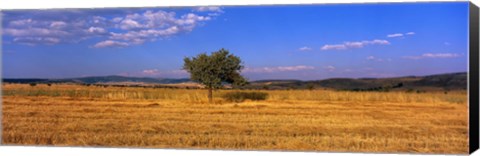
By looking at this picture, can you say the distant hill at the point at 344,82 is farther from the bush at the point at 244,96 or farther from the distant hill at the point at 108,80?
the bush at the point at 244,96

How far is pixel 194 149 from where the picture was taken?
16.4 metres

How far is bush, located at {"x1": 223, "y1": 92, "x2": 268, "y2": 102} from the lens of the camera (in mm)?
16975

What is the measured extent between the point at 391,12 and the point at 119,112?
6198mm

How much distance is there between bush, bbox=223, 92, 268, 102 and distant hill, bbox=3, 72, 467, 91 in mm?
227

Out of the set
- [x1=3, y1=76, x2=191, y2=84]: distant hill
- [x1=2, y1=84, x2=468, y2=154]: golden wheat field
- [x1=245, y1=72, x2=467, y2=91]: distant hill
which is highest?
[x1=3, y1=76, x2=191, y2=84]: distant hill

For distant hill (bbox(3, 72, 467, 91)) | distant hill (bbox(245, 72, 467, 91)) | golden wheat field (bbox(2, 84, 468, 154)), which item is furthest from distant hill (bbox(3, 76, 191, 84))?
distant hill (bbox(245, 72, 467, 91))

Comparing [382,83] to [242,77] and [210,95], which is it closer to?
[242,77]

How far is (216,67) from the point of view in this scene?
1705 centimetres

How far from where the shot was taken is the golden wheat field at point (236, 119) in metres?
15.8

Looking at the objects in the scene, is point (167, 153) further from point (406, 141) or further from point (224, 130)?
point (406, 141)

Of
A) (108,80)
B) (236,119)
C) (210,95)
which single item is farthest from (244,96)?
(108,80)

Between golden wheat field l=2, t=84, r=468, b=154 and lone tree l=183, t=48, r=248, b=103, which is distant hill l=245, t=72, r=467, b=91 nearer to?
golden wheat field l=2, t=84, r=468, b=154

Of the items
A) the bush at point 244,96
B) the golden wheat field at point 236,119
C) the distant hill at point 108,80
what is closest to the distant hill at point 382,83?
the golden wheat field at point 236,119

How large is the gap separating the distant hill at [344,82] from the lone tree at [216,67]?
0.76ft
